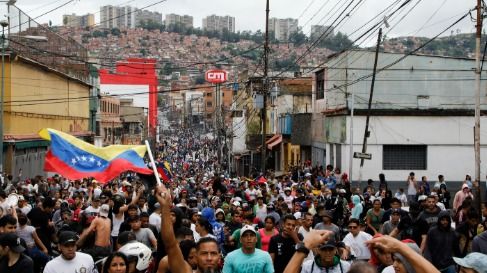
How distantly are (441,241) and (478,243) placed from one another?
3.12 ft

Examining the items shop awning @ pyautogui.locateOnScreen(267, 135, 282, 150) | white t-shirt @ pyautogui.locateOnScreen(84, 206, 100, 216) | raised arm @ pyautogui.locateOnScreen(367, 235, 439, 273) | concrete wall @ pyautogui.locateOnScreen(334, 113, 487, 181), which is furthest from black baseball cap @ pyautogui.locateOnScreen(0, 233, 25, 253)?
shop awning @ pyautogui.locateOnScreen(267, 135, 282, 150)

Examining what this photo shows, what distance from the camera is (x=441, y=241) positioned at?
10992 mm

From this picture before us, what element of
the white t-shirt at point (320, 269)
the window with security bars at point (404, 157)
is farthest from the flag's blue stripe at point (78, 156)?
the window with security bars at point (404, 157)

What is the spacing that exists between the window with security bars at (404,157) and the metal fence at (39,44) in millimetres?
14675

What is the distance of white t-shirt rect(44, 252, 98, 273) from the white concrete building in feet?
89.8

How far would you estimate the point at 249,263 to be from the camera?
27.2 feet

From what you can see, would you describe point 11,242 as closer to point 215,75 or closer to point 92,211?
point 92,211

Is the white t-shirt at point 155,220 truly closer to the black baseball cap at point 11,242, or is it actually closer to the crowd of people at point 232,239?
the crowd of people at point 232,239

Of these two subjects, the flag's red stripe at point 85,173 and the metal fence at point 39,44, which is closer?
the flag's red stripe at point 85,173

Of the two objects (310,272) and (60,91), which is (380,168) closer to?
(60,91)

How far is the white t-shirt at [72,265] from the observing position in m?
8.23

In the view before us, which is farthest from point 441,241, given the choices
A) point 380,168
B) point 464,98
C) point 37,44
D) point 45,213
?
point 37,44

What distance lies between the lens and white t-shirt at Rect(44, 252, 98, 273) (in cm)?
823

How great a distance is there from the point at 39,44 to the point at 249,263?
121 feet
